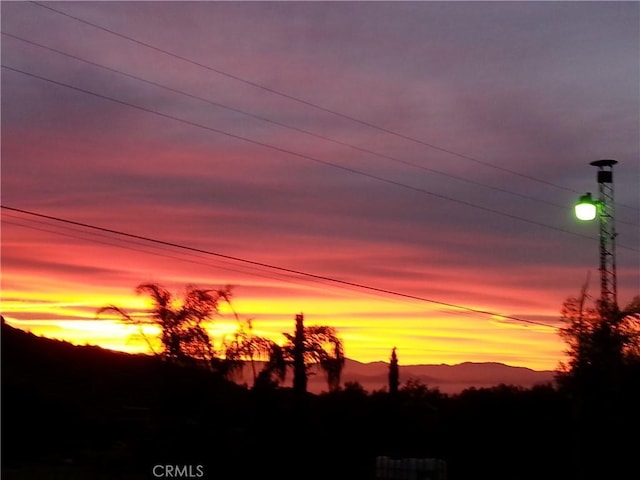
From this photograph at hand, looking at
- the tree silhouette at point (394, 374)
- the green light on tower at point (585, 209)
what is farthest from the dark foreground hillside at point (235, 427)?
the green light on tower at point (585, 209)

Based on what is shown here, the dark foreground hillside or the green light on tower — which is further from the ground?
the green light on tower

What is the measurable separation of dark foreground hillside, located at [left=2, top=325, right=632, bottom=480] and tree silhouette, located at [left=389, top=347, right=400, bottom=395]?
0.71 meters

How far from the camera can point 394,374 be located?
4806 centimetres

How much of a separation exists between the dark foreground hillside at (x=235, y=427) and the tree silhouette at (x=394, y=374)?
2.34 feet

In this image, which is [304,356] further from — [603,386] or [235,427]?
[603,386]

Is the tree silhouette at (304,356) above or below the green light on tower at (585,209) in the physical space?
below

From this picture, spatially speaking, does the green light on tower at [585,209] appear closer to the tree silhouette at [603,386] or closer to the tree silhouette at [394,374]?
the tree silhouette at [603,386]

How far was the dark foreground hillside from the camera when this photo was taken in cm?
3419

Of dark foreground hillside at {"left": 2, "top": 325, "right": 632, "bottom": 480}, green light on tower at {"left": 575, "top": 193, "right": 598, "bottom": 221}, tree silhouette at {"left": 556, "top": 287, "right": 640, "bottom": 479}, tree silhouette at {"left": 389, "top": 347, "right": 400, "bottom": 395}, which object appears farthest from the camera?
tree silhouette at {"left": 389, "top": 347, "right": 400, "bottom": 395}

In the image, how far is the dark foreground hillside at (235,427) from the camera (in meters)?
34.2

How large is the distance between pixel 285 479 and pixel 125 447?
21.5ft

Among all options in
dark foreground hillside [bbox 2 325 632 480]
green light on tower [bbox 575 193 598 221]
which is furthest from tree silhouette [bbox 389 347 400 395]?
green light on tower [bbox 575 193 598 221]

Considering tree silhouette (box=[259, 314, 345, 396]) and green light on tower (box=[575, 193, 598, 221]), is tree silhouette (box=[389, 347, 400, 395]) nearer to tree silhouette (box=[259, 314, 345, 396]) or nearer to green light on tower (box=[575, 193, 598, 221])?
tree silhouette (box=[259, 314, 345, 396])

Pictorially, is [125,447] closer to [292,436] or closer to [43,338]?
[292,436]
